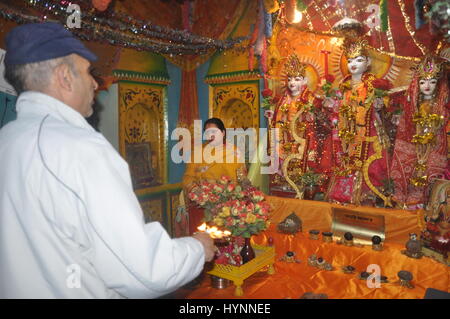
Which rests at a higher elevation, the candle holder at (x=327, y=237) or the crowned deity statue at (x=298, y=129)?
the crowned deity statue at (x=298, y=129)

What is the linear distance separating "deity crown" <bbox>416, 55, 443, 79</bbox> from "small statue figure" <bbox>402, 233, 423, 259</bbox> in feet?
6.26

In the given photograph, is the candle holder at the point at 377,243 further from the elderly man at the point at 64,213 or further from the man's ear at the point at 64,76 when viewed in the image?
the man's ear at the point at 64,76

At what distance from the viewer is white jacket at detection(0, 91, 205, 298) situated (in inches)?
49.1

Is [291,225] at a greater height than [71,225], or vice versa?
[71,225]

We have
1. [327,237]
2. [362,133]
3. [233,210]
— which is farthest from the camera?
[362,133]

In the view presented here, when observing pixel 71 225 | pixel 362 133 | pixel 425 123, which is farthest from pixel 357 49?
pixel 71 225

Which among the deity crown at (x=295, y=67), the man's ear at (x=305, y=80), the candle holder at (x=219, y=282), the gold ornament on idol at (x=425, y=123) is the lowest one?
the candle holder at (x=219, y=282)

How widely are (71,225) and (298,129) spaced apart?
475 centimetres

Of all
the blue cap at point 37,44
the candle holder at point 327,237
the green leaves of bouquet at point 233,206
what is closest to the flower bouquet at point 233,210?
the green leaves of bouquet at point 233,206

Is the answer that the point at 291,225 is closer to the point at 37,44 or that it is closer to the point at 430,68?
the point at 430,68

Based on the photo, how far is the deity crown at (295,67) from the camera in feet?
17.9

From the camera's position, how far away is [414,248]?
3.91m

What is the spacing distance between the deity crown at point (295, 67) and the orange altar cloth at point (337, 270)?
205cm

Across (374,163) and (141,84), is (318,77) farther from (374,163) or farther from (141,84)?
(141,84)
